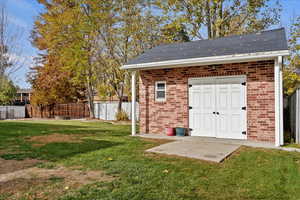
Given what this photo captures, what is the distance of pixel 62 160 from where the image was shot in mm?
5398

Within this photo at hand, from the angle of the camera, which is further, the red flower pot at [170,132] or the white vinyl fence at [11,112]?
the white vinyl fence at [11,112]

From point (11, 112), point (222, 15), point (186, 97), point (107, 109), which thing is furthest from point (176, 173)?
point (11, 112)

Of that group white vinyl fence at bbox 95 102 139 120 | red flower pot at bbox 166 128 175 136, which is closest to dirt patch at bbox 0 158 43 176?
red flower pot at bbox 166 128 175 136

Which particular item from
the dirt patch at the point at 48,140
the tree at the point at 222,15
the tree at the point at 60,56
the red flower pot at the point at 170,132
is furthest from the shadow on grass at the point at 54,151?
the tree at the point at 222,15

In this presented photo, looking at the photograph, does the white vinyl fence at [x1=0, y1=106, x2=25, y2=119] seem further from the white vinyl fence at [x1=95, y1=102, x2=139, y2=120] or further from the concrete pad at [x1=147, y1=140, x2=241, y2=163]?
the concrete pad at [x1=147, y1=140, x2=241, y2=163]

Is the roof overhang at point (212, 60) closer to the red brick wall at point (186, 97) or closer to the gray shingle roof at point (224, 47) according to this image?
the gray shingle roof at point (224, 47)

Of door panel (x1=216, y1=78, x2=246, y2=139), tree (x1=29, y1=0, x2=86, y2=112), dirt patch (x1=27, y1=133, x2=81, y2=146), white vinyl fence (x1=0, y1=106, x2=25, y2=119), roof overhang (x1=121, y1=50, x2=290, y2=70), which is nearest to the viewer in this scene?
roof overhang (x1=121, y1=50, x2=290, y2=70)

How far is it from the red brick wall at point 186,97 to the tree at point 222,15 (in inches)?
384

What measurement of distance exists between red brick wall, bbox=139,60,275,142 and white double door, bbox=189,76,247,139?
0.21m

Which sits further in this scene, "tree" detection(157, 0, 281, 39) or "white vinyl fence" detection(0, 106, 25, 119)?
"white vinyl fence" detection(0, 106, 25, 119)

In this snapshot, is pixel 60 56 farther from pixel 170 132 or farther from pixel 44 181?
pixel 44 181

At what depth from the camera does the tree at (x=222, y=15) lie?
1734 cm

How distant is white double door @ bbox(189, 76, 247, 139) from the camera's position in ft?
26.6

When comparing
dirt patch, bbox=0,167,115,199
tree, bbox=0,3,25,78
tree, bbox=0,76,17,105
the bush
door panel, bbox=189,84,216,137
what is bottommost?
dirt patch, bbox=0,167,115,199
